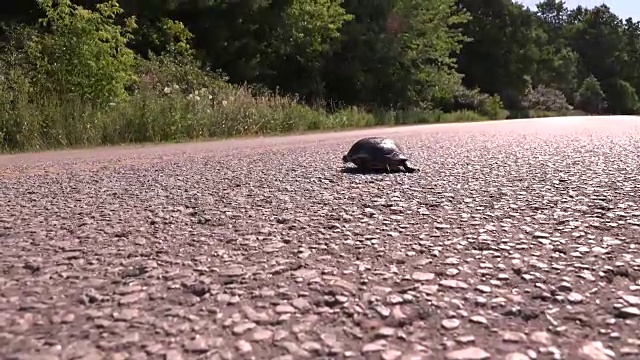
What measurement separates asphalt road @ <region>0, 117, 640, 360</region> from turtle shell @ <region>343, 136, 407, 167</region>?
3.48ft

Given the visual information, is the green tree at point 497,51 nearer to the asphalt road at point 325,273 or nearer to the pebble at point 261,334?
the asphalt road at point 325,273

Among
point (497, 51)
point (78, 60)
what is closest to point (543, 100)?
point (497, 51)

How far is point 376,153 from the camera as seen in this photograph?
4.95m

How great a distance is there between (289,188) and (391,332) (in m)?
2.57

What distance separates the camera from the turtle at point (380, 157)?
4883mm

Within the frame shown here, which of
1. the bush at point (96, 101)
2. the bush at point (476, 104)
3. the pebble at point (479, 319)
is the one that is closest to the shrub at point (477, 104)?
the bush at point (476, 104)

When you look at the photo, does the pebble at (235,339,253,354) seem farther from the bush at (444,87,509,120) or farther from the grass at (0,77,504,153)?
the bush at (444,87,509,120)

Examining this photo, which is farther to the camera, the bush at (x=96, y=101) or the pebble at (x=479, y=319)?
the bush at (x=96, y=101)

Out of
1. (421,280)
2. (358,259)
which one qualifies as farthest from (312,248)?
(421,280)

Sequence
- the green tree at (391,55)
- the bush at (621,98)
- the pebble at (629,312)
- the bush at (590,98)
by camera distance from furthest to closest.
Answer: the bush at (621,98)
the bush at (590,98)
the green tree at (391,55)
the pebble at (629,312)

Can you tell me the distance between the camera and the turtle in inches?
192

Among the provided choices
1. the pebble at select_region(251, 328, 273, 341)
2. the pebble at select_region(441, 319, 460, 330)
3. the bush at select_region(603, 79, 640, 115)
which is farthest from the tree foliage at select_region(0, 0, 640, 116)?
the bush at select_region(603, 79, 640, 115)

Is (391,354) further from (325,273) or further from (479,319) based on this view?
(325,273)

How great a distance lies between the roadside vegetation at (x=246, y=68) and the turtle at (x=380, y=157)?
6.66 meters
